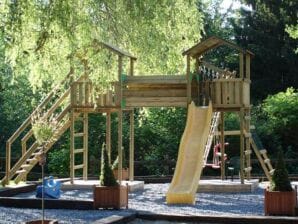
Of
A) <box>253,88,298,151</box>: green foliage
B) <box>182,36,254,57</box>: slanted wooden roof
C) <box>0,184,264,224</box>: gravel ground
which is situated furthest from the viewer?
<box>253,88,298,151</box>: green foliage

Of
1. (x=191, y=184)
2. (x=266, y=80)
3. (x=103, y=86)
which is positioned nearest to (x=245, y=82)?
(x=191, y=184)

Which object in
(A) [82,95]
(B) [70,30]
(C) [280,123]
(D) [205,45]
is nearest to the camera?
(B) [70,30]

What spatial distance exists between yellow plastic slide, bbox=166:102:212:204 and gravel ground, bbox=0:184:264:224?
0.32 meters

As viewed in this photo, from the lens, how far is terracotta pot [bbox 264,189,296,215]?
10.5 m

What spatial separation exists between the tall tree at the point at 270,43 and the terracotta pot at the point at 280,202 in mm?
19155

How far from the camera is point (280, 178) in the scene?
10.8m

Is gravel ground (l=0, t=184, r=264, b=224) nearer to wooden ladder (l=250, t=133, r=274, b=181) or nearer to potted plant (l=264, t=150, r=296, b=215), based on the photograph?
potted plant (l=264, t=150, r=296, b=215)

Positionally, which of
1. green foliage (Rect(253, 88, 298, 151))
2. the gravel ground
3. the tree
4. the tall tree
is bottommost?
the gravel ground

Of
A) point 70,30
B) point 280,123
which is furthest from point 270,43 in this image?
point 70,30

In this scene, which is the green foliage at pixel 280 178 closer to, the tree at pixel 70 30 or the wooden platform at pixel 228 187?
the tree at pixel 70 30

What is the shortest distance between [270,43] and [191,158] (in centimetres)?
1710

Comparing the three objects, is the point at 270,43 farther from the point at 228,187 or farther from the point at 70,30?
the point at 70,30

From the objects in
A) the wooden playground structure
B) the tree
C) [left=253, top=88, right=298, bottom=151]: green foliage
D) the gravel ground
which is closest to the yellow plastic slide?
the gravel ground

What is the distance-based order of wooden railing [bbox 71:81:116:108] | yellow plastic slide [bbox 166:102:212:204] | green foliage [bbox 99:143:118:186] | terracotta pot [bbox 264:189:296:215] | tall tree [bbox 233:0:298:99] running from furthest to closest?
tall tree [bbox 233:0:298:99] → wooden railing [bbox 71:81:116:108] → yellow plastic slide [bbox 166:102:212:204] → green foliage [bbox 99:143:118:186] → terracotta pot [bbox 264:189:296:215]
